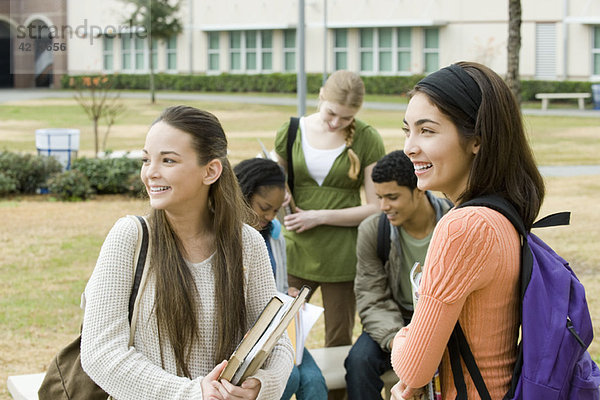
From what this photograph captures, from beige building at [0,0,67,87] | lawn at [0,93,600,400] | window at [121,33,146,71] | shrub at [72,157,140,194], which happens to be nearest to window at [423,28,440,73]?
window at [121,33,146,71]

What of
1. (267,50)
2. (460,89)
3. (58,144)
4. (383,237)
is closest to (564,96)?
(267,50)

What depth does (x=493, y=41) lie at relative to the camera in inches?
1452

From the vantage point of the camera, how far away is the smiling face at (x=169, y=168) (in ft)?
8.98

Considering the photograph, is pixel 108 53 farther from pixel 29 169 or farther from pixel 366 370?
pixel 366 370

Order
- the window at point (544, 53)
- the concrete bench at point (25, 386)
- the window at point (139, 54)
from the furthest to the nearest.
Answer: the window at point (139, 54)
the window at point (544, 53)
the concrete bench at point (25, 386)

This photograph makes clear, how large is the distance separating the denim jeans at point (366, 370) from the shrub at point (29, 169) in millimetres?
10052

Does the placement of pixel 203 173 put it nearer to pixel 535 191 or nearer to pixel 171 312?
pixel 171 312

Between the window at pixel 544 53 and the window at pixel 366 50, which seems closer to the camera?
the window at pixel 544 53

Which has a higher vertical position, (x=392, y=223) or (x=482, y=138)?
(x=482, y=138)

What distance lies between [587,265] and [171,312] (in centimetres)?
694

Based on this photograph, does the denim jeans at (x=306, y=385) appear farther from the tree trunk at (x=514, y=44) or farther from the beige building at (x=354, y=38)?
the beige building at (x=354, y=38)

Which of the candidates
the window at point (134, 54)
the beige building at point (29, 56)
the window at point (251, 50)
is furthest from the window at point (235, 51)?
the beige building at point (29, 56)

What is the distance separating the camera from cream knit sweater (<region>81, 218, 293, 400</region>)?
8.48 feet

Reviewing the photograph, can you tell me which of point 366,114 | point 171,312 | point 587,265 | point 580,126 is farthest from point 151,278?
point 366,114
